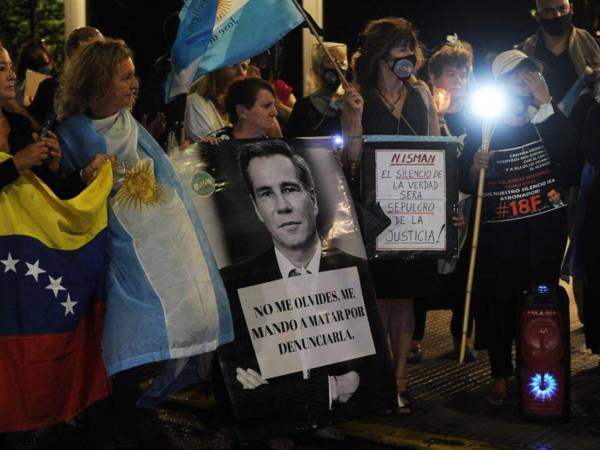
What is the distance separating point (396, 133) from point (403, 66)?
15.9 inches

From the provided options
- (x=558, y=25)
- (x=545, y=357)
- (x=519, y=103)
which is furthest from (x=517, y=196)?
(x=558, y=25)

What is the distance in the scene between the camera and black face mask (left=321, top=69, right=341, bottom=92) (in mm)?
8484

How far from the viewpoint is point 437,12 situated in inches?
752

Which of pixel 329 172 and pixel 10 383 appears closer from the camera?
pixel 10 383

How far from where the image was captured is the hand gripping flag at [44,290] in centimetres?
591

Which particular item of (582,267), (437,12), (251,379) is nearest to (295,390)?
(251,379)

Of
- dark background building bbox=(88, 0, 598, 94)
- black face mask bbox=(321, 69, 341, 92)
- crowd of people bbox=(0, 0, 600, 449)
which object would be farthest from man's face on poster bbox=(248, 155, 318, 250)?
dark background building bbox=(88, 0, 598, 94)

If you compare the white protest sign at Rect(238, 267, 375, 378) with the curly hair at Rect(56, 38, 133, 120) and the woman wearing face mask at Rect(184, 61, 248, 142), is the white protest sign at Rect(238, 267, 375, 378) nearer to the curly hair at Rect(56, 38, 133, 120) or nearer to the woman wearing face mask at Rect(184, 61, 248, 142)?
the curly hair at Rect(56, 38, 133, 120)

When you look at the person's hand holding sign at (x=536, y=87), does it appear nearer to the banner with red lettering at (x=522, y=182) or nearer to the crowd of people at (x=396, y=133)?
the crowd of people at (x=396, y=133)

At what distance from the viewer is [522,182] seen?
Answer: 23.8ft

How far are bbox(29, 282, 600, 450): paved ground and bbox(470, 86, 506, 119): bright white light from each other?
1761 millimetres

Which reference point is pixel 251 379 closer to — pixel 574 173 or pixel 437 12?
pixel 574 173

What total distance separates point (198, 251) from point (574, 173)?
8.14 ft

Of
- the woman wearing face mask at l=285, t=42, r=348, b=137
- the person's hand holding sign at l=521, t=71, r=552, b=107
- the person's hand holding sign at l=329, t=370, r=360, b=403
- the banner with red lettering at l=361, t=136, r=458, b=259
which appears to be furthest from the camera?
the woman wearing face mask at l=285, t=42, r=348, b=137
